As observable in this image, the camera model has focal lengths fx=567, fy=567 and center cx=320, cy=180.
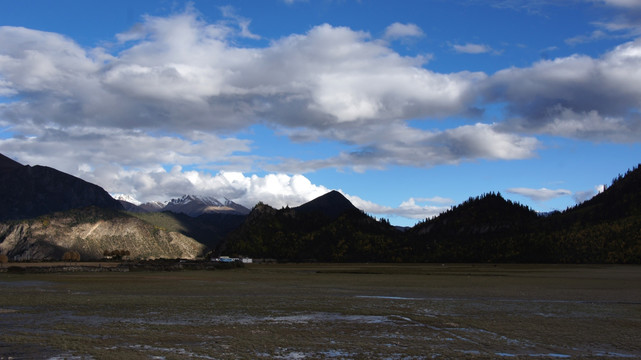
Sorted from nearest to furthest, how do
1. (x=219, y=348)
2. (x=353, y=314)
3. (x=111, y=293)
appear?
1. (x=219, y=348)
2. (x=353, y=314)
3. (x=111, y=293)

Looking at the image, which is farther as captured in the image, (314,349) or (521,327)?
(521,327)

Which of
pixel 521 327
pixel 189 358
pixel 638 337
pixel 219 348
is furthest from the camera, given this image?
pixel 521 327

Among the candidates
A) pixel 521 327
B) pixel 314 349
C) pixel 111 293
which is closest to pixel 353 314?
pixel 521 327

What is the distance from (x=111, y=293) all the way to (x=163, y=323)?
30.1 meters

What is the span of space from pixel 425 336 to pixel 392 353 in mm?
6208

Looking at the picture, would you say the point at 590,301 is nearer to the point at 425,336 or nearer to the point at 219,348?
the point at 425,336

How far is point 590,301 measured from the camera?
191 feet

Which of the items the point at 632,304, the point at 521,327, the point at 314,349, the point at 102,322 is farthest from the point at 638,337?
the point at 102,322

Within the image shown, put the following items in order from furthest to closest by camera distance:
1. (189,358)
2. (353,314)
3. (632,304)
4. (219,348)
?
1. (632,304)
2. (353,314)
3. (219,348)
4. (189,358)

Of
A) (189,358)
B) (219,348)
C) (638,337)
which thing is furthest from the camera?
(638,337)

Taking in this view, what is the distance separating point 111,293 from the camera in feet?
217

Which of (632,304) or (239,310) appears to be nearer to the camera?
(239,310)

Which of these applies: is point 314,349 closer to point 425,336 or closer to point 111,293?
point 425,336

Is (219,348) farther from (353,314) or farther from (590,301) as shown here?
(590,301)
